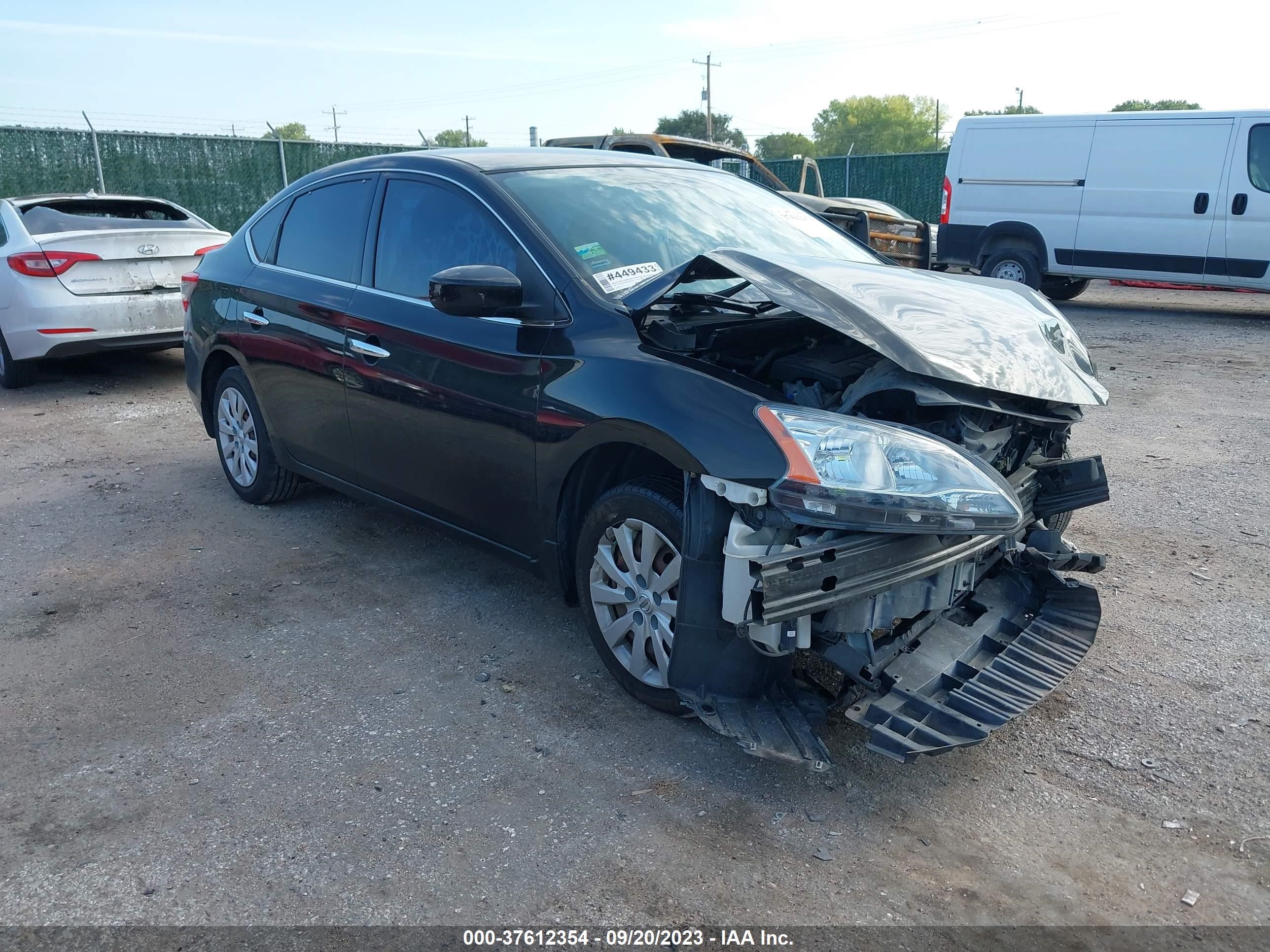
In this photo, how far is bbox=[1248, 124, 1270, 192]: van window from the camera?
10.9 metres

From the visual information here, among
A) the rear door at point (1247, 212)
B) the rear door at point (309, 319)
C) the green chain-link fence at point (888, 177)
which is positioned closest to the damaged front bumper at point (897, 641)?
the rear door at point (309, 319)

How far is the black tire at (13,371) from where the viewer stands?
8.50m

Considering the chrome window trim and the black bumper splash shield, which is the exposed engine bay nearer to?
the black bumper splash shield

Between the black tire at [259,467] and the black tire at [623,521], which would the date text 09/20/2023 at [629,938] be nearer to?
the black tire at [623,521]

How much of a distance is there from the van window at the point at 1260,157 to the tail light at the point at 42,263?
11713 mm

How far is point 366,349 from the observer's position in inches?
163

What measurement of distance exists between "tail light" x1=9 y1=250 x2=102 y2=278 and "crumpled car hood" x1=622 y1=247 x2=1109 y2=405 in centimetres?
646

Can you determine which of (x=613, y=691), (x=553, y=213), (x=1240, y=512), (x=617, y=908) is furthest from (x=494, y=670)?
(x=1240, y=512)

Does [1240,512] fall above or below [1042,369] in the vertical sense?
below

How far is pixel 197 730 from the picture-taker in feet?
10.8

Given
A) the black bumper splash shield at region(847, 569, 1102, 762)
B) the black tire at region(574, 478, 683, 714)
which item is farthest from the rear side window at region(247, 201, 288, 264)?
the black bumper splash shield at region(847, 569, 1102, 762)

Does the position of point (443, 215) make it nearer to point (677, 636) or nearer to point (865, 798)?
point (677, 636)

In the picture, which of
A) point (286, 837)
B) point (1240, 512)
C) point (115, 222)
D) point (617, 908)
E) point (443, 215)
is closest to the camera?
point (617, 908)

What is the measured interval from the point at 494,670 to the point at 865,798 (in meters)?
1.42
